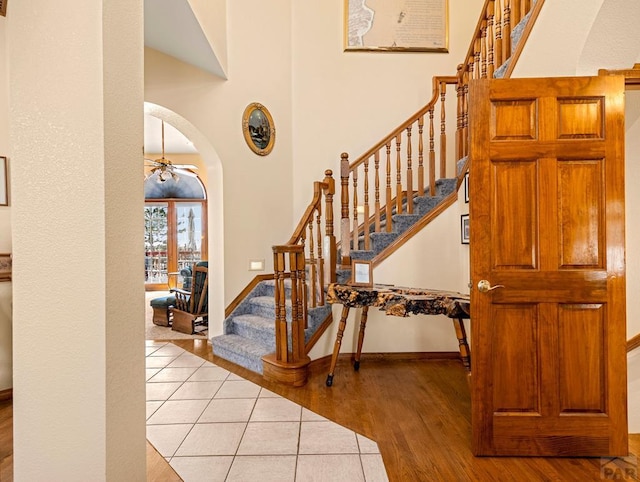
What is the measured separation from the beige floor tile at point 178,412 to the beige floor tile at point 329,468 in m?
0.92

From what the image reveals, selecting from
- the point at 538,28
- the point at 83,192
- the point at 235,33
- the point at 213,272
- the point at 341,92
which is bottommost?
the point at 213,272

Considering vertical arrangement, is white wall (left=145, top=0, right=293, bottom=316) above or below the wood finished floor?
above

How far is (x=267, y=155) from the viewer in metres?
4.43

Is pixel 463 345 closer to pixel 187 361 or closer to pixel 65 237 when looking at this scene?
pixel 65 237

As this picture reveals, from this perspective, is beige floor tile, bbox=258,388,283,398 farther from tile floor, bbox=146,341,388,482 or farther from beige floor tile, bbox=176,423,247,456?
beige floor tile, bbox=176,423,247,456

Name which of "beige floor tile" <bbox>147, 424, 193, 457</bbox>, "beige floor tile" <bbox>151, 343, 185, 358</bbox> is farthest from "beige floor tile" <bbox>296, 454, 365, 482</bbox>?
"beige floor tile" <bbox>151, 343, 185, 358</bbox>

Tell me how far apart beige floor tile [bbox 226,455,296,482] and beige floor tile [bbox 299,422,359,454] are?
135 millimetres

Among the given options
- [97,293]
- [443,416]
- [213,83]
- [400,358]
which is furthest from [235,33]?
[443,416]

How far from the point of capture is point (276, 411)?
2402 mm

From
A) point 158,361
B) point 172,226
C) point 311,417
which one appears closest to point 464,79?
point 311,417

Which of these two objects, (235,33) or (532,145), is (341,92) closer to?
(235,33)

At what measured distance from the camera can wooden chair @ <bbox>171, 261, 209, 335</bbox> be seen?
449 centimetres

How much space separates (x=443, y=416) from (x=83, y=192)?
2482mm

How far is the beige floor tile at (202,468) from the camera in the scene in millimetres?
1728
